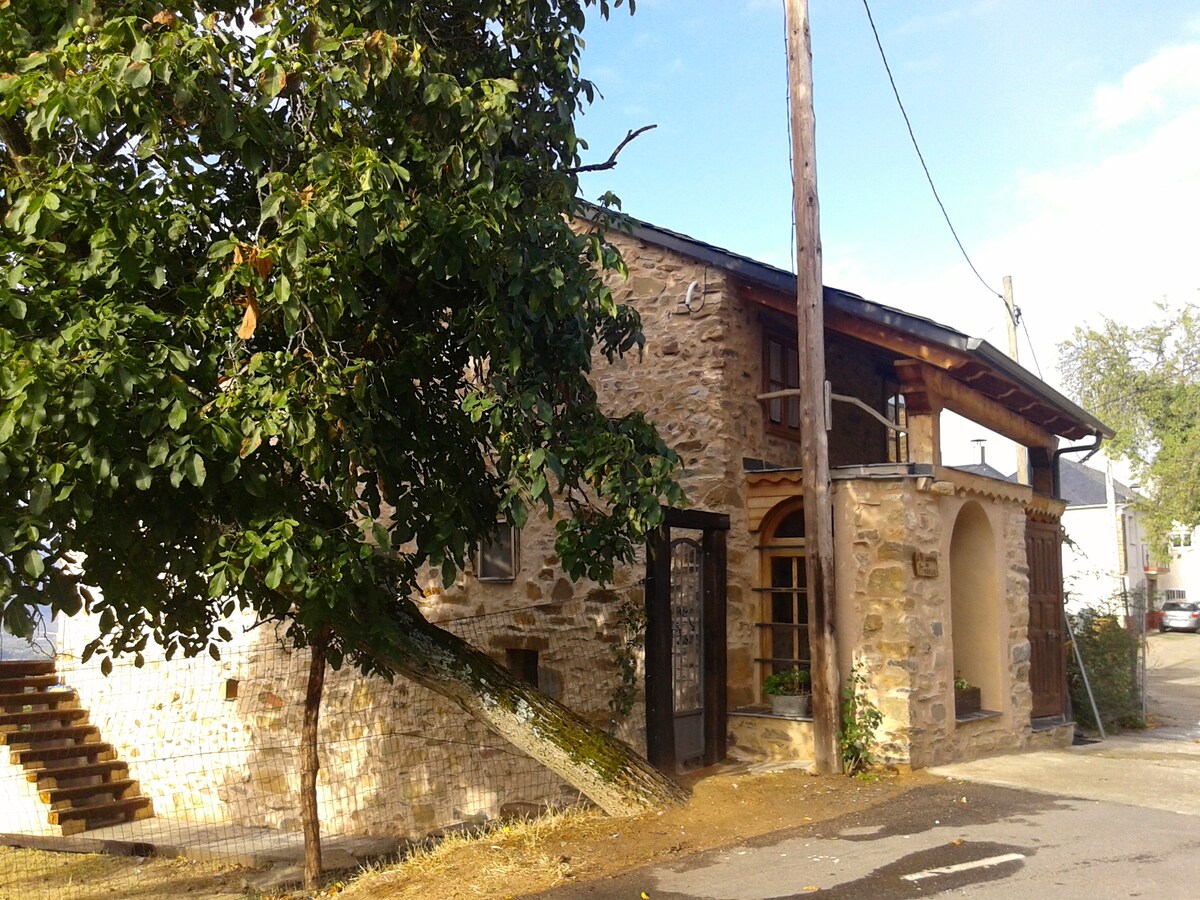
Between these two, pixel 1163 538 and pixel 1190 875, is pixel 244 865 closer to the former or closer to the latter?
pixel 1190 875

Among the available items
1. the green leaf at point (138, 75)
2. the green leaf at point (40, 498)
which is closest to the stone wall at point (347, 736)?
the green leaf at point (40, 498)

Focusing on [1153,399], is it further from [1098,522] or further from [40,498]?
[40,498]

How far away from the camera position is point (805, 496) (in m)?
8.64

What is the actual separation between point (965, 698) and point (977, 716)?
210 millimetres

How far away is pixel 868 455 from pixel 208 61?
8412mm

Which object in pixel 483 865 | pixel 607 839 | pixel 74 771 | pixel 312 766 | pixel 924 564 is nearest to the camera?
pixel 483 865

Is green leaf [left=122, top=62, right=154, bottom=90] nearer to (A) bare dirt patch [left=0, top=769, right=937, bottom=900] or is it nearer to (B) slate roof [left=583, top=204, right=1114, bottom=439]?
(B) slate roof [left=583, top=204, right=1114, bottom=439]

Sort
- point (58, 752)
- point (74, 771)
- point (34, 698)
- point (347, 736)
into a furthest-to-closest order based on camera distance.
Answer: point (34, 698) → point (58, 752) → point (74, 771) → point (347, 736)

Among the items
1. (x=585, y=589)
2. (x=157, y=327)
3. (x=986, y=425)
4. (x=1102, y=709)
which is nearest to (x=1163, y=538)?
(x=1102, y=709)

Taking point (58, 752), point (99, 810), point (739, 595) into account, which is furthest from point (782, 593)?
point (58, 752)

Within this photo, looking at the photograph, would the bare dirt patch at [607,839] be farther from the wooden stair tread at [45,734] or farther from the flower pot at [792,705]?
the wooden stair tread at [45,734]

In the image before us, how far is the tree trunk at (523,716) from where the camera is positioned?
7102 millimetres

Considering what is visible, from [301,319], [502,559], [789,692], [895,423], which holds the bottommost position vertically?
[789,692]

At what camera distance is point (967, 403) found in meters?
10.0
